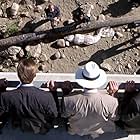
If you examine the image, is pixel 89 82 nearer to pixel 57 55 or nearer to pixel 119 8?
pixel 57 55

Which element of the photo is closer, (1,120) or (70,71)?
(1,120)

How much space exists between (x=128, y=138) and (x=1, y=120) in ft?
5.23

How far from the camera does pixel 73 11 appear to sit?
1073cm

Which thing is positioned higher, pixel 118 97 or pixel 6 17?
pixel 6 17

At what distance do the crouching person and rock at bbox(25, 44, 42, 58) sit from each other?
3882 millimetres

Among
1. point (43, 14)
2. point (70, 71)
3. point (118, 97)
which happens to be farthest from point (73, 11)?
point (118, 97)

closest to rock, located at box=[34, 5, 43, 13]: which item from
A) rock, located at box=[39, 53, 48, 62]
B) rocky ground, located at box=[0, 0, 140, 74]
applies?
rocky ground, located at box=[0, 0, 140, 74]

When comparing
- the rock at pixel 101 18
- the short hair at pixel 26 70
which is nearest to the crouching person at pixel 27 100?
the short hair at pixel 26 70

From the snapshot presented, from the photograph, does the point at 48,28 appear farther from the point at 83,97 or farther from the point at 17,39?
the point at 83,97

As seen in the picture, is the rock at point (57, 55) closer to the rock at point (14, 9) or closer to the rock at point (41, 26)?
the rock at point (41, 26)

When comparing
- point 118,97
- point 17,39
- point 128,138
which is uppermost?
point 17,39

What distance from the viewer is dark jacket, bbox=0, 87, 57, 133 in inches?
246

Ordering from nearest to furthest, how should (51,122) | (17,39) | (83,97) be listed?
(83,97)
(51,122)
(17,39)

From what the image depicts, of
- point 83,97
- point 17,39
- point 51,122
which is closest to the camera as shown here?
point 83,97
